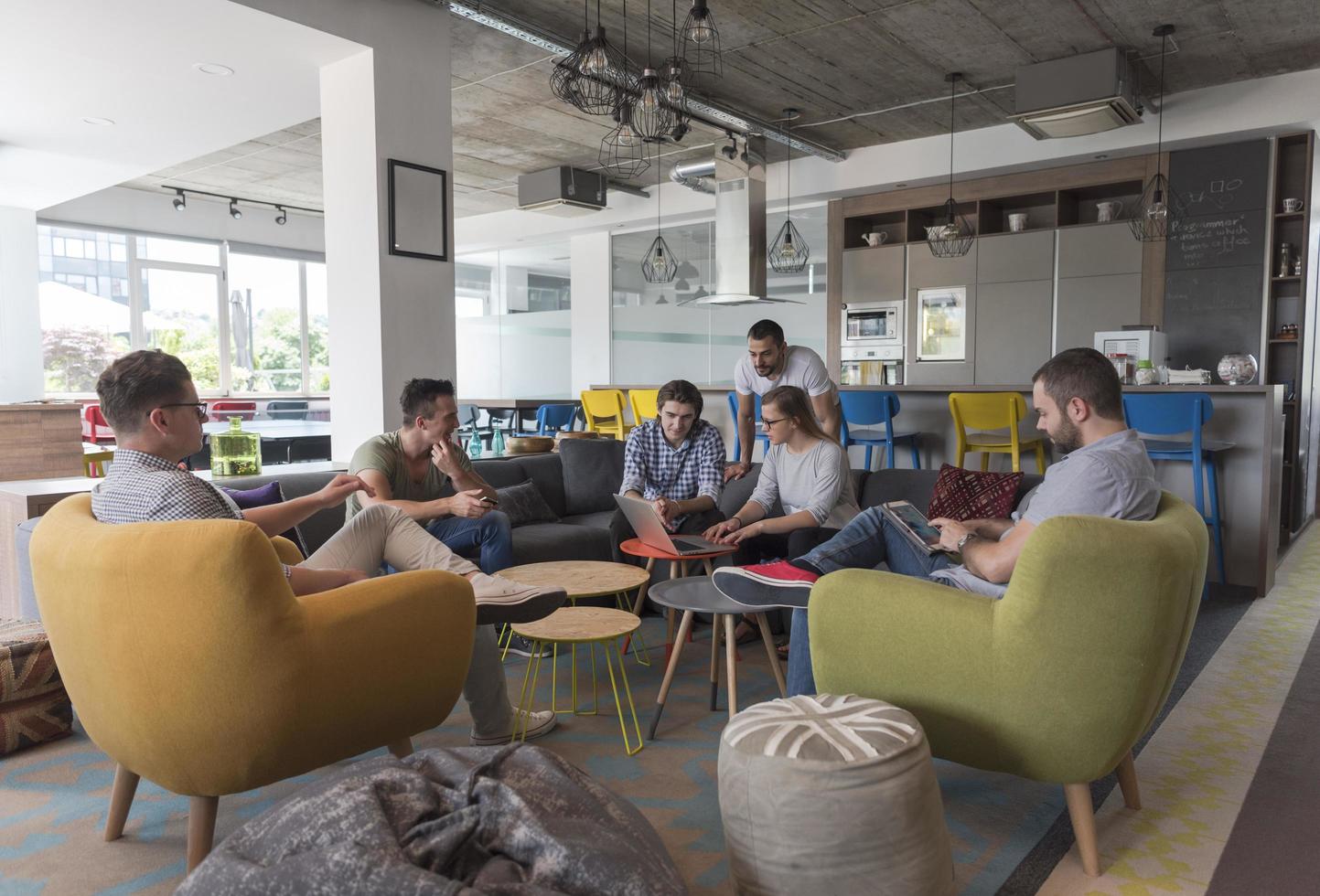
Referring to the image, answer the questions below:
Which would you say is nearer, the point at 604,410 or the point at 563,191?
the point at 604,410

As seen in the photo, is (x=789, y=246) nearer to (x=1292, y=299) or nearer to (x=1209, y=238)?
(x=1209, y=238)

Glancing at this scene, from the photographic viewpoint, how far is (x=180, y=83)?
4.93 m

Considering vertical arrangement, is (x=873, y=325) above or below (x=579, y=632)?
above

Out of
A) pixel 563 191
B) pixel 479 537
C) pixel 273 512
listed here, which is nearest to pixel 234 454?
pixel 479 537

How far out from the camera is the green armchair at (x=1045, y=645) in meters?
1.72

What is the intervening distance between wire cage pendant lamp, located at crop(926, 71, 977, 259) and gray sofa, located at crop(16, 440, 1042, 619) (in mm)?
3434

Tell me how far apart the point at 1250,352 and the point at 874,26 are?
3.54 metres

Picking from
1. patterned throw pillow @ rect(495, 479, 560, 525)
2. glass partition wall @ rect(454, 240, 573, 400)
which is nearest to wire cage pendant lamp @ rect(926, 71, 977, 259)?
patterned throw pillow @ rect(495, 479, 560, 525)

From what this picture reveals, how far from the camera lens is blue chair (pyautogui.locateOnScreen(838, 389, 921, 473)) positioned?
18.2ft

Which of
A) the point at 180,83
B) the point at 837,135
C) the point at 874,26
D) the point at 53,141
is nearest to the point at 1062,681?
the point at 874,26

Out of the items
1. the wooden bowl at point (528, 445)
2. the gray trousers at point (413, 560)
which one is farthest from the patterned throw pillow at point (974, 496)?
the wooden bowl at point (528, 445)

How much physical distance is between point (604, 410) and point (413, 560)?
4974 millimetres

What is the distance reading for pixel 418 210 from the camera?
461 centimetres

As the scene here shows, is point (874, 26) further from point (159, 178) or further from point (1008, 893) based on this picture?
point (159, 178)
